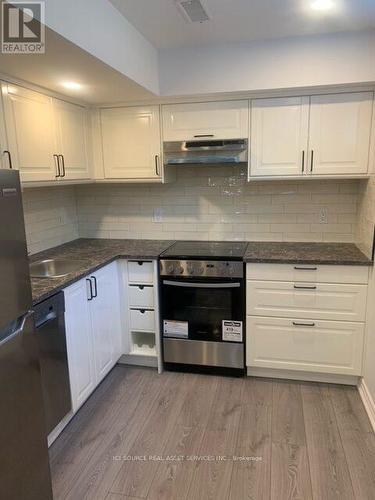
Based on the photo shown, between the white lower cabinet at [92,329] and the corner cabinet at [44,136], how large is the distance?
2.53ft

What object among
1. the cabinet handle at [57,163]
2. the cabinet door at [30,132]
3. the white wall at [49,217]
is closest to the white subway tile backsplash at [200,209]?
the white wall at [49,217]

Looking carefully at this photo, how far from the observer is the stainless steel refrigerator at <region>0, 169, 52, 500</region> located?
129cm

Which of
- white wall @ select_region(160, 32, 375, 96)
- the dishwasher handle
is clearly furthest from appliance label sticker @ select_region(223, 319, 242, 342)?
white wall @ select_region(160, 32, 375, 96)

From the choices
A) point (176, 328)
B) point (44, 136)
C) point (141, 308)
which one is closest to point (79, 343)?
point (141, 308)

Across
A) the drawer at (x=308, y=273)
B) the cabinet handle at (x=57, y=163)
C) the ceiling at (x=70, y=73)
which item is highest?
the ceiling at (x=70, y=73)

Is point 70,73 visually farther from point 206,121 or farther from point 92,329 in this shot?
point 92,329

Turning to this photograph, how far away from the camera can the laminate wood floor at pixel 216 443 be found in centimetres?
180

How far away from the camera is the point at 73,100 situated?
270cm

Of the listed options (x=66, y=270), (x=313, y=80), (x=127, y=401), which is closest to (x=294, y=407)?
(x=127, y=401)

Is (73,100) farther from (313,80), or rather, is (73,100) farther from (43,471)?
(43,471)

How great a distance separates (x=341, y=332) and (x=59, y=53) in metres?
2.45

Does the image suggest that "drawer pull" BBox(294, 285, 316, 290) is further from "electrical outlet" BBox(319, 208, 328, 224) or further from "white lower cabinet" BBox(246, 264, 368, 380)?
"electrical outlet" BBox(319, 208, 328, 224)

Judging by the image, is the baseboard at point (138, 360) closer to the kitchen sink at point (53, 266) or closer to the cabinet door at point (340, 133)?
the kitchen sink at point (53, 266)

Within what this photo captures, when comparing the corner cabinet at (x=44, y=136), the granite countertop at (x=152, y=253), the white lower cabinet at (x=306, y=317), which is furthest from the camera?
the white lower cabinet at (x=306, y=317)
